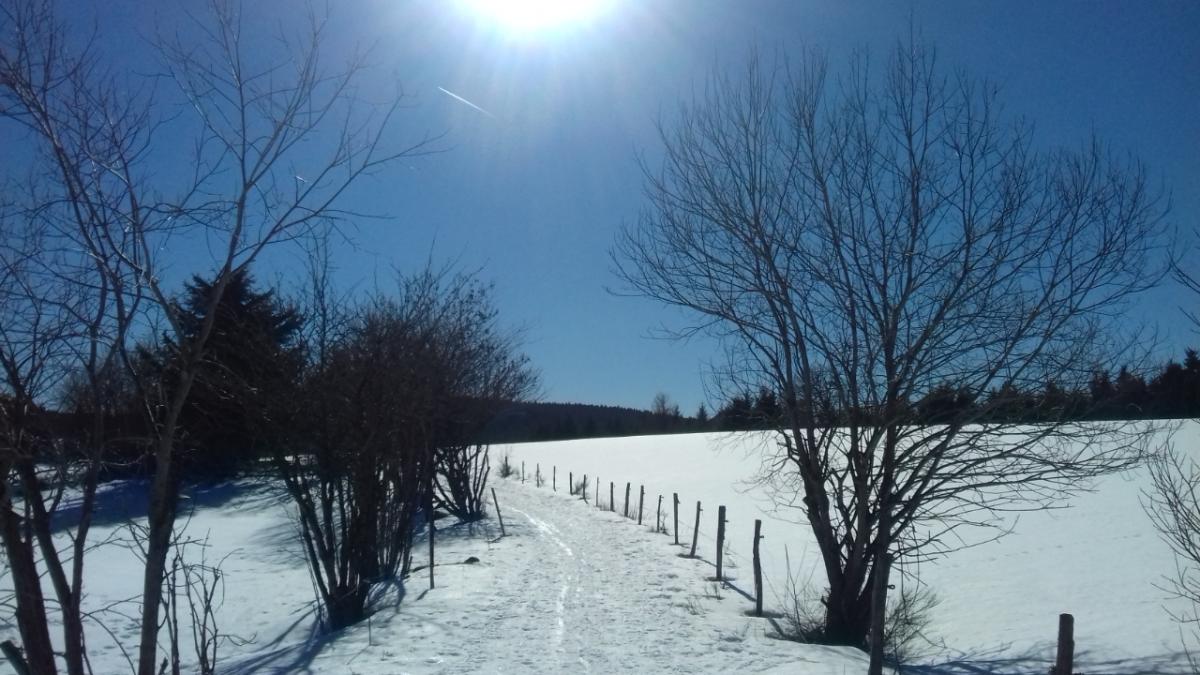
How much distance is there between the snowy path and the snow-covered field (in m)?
0.04

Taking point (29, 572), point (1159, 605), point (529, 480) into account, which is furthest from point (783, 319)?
point (529, 480)

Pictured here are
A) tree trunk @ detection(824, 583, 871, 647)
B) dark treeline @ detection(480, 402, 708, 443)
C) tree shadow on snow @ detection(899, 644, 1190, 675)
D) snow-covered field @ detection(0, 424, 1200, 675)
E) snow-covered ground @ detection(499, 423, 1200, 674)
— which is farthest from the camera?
dark treeline @ detection(480, 402, 708, 443)

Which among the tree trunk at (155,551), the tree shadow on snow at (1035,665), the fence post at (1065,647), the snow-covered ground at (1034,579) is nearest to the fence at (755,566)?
the fence post at (1065,647)

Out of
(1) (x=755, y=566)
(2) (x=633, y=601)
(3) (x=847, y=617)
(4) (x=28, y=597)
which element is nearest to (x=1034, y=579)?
(1) (x=755, y=566)

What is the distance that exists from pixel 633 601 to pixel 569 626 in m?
2.04

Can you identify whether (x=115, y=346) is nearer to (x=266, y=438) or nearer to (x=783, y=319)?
(x=266, y=438)

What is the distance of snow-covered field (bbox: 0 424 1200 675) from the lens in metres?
10.3

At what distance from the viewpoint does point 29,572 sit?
190 inches

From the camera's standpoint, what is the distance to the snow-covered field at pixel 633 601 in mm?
10297

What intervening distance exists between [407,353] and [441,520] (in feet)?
46.1

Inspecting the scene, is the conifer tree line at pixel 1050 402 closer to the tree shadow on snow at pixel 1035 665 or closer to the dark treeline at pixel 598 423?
the tree shadow on snow at pixel 1035 665

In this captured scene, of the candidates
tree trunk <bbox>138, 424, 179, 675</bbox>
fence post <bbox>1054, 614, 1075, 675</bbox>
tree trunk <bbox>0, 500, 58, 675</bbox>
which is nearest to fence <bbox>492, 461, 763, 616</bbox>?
fence post <bbox>1054, 614, 1075, 675</bbox>

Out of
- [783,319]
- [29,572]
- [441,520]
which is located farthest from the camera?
[441,520]

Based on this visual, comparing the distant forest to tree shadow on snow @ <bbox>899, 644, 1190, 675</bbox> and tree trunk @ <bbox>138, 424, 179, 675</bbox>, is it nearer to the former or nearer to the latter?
tree shadow on snow @ <bbox>899, 644, 1190, 675</bbox>
